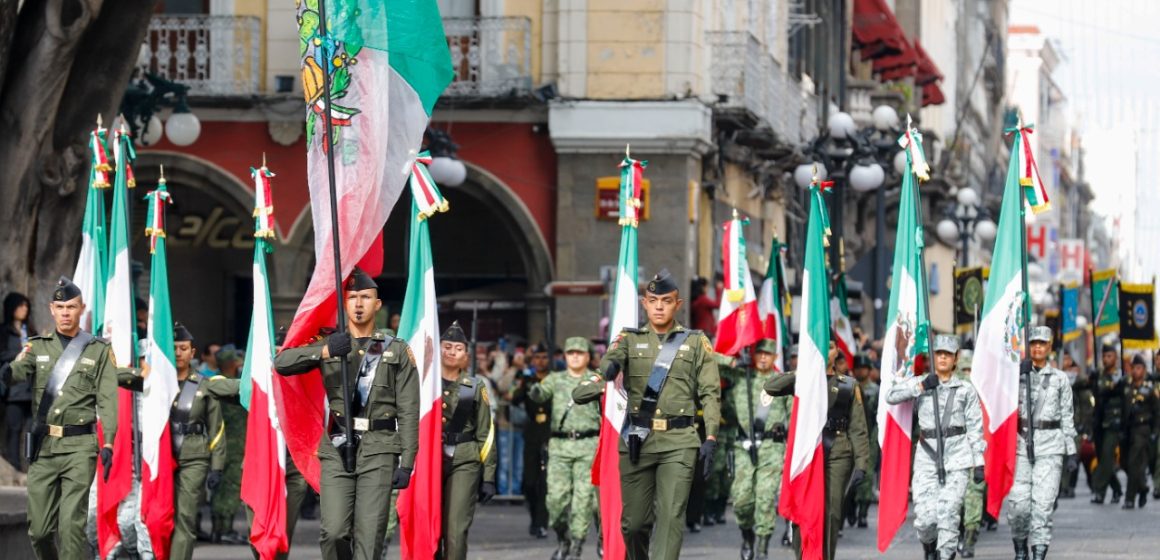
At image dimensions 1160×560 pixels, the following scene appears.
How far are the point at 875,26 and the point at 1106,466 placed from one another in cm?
1703

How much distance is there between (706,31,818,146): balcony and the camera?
107 feet

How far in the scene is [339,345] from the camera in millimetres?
12680

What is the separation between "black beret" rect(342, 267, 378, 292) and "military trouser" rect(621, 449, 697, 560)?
2.16 m

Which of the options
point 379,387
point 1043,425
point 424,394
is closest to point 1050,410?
point 1043,425

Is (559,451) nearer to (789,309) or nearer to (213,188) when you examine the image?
(789,309)

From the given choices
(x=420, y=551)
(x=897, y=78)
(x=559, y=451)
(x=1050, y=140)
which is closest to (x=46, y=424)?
(x=420, y=551)

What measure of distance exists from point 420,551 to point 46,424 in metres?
2.57

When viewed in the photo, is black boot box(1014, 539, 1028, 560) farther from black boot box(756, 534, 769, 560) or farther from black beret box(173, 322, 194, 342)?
black beret box(173, 322, 194, 342)

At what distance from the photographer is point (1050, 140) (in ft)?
380

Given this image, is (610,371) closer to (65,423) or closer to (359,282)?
(359,282)

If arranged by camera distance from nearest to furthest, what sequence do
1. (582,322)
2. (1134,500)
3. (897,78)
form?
1. (1134,500)
2. (582,322)
3. (897,78)

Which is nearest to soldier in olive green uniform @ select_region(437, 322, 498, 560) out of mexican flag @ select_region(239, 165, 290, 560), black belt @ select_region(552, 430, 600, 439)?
mexican flag @ select_region(239, 165, 290, 560)

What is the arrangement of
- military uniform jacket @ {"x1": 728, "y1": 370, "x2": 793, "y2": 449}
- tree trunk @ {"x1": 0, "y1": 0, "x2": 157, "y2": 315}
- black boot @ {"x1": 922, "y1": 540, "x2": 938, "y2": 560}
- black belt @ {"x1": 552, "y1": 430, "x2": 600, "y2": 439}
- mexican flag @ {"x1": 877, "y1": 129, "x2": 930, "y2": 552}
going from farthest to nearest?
military uniform jacket @ {"x1": 728, "y1": 370, "x2": 793, "y2": 449} < black belt @ {"x1": 552, "y1": 430, "x2": 600, "y2": 439} < tree trunk @ {"x1": 0, "y1": 0, "x2": 157, "y2": 315} < mexican flag @ {"x1": 877, "y1": 129, "x2": 930, "y2": 552} < black boot @ {"x1": 922, "y1": 540, "x2": 938, "y2": 560}

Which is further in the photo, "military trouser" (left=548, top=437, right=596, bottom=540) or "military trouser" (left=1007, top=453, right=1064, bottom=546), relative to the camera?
"military trouser" (left=548, top=437, right=596, bottom=540)
